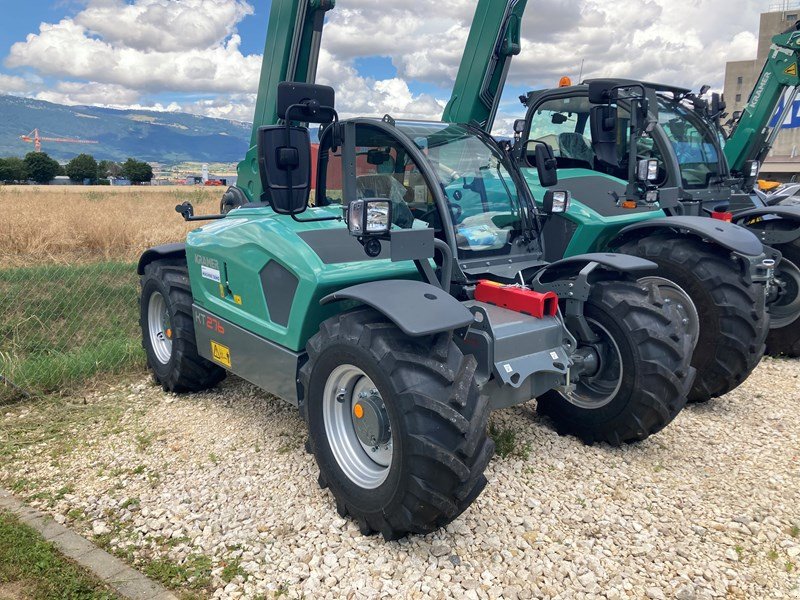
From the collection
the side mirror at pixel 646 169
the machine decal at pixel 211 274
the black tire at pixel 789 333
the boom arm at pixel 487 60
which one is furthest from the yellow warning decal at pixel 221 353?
the black tire at pixel 789 333

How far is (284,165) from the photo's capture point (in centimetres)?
336

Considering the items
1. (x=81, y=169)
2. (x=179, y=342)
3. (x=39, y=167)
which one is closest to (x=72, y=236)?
(x=179, y=342)

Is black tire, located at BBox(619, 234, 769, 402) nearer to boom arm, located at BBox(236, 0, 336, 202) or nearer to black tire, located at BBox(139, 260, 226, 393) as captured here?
black tire, located at BBox(139, 260, 226, 393)

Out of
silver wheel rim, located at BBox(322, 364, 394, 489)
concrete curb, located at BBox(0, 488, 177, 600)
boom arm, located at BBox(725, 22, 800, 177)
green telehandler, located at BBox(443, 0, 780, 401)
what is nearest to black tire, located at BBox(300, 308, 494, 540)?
silver wheel rim, located at BBox(322, 364, 394, 489)

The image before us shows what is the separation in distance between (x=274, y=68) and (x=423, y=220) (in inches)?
134

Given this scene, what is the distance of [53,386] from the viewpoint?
16.8ft

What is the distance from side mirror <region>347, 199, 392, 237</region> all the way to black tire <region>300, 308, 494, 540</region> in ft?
1.38

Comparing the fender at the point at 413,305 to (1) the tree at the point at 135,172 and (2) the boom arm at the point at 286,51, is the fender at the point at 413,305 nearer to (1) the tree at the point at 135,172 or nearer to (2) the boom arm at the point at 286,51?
(2) the boom arm at the point at 286,51

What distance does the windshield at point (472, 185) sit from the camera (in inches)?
150

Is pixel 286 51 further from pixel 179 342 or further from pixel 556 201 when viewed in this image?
pixel 556 201

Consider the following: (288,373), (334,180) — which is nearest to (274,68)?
(334,180)

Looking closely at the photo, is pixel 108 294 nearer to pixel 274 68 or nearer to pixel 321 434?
pixel 274 68

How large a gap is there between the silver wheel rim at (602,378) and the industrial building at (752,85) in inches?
1154

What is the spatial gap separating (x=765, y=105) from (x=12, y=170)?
64.6 m
